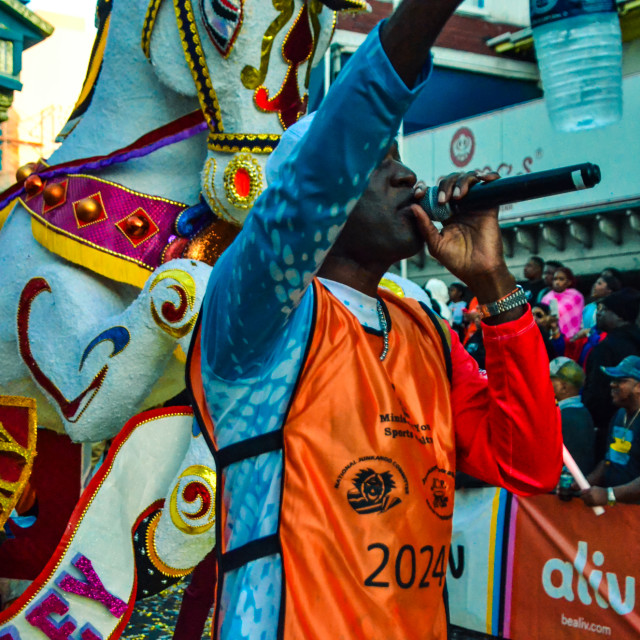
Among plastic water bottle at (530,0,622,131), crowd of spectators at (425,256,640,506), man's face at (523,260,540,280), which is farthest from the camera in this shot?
man's face at (523,260,540,280)

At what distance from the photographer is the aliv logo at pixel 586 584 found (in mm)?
3766

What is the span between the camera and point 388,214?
1409 millimetres

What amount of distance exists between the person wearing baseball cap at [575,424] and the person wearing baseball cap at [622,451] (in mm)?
126

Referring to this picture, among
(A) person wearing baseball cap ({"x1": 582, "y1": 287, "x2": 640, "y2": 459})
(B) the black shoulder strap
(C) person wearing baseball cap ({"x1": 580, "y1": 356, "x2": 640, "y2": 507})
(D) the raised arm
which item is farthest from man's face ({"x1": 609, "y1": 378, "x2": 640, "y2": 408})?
(D) the raised arm

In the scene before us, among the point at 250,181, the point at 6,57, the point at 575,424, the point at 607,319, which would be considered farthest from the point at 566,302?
the point at 250,181

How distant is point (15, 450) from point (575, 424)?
2840 millimetres

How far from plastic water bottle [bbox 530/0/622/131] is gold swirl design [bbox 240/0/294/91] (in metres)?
1.46

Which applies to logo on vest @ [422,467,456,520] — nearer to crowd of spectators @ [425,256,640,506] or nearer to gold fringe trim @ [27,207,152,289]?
gold fringe trim @ [27,207,152,289]

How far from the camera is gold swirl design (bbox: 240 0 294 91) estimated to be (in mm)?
2240

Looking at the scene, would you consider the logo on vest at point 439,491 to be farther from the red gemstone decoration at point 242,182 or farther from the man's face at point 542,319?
the man's face at point 542,319

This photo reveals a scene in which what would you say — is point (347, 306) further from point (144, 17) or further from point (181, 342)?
point (144, 17)

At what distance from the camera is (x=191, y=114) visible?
2496mm

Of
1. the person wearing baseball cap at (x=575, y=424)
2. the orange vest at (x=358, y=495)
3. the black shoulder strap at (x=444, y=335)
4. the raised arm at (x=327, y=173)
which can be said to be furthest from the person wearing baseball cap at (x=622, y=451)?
the raised arm at (x=327, y=173)

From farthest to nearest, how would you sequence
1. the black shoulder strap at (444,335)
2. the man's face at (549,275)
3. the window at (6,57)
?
the man's face at (549,275) < the window at (6,57) < the black shoulder strap at (444,335)
